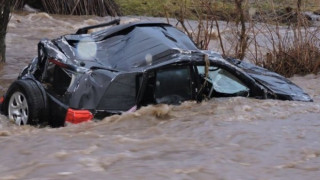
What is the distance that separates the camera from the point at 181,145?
503cm

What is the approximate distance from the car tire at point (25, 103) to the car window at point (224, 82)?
1877mm

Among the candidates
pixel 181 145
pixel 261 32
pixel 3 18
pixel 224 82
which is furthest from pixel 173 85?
pixel 3 18

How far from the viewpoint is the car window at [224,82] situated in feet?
20.5

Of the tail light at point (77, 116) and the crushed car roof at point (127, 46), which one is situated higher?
the crushed car roof at point (127, 46)

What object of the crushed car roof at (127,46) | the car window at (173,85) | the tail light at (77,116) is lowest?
the tail light at (77,116)

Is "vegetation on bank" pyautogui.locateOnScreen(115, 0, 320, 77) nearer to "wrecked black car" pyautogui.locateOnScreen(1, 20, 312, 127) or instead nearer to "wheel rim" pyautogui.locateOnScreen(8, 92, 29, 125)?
"wrecked black car" pyautogui.locateOnScreen(1, 20, 312, 127)

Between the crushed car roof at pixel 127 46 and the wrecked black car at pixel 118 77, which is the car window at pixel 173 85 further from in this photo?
the crushed car roof at pixel 127 46

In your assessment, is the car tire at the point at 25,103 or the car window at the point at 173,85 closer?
the car tire at the point at 25,103

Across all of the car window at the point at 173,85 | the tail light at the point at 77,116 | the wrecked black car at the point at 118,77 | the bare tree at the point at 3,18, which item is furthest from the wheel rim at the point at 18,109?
the bare tree at the point at 3,18

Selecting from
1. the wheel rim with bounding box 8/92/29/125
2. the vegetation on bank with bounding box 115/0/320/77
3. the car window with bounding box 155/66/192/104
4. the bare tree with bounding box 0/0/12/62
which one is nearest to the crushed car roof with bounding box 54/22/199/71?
the car window with bounding box 155/66/192/104

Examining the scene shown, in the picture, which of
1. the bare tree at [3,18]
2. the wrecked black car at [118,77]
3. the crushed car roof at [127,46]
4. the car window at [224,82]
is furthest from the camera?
the bare tree at [3,18]

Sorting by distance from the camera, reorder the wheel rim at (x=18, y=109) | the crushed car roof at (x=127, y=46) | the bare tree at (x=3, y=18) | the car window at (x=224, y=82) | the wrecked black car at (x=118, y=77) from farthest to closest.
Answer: the bare tree at (x=3, y=18) < the car window at (x=224, y=82) < the crushed car roof at (x=127, y=46) < the wheel rim at (x=18, y=109) < the wrecked black car at (x=118, y=77)

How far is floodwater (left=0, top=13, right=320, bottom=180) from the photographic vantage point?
4227 millimetres

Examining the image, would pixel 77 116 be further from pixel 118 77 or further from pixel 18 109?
pixel 18 109
